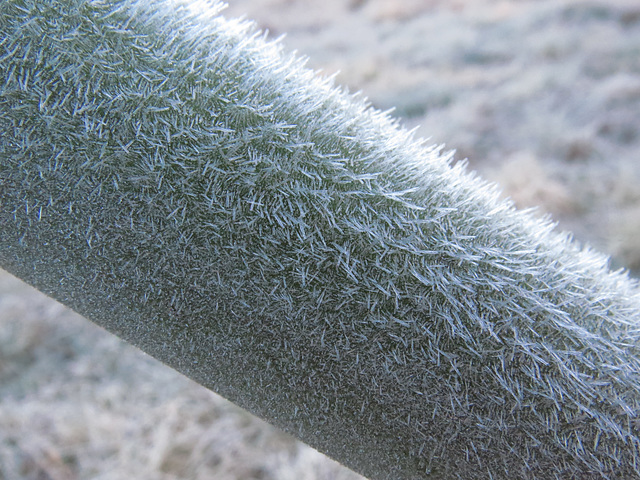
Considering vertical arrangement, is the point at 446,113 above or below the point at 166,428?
above

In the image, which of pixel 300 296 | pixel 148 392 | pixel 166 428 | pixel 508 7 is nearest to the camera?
pixel 300 296

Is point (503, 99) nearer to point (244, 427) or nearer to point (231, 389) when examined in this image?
point (244, 427)

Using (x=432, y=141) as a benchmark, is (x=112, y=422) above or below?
below

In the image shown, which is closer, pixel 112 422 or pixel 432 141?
pixel 112 422

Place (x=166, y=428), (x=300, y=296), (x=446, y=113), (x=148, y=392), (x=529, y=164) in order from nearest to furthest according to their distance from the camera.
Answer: (x=300, y=296) → (x=166, y=428) → (x=148, y=392) → (x=529, y=164) → (x=446, y=113)

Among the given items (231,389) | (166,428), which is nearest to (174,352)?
(231,389)

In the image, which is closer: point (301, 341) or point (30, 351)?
point (301, 341)

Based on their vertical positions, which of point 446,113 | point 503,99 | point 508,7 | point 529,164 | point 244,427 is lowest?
point 244,427
